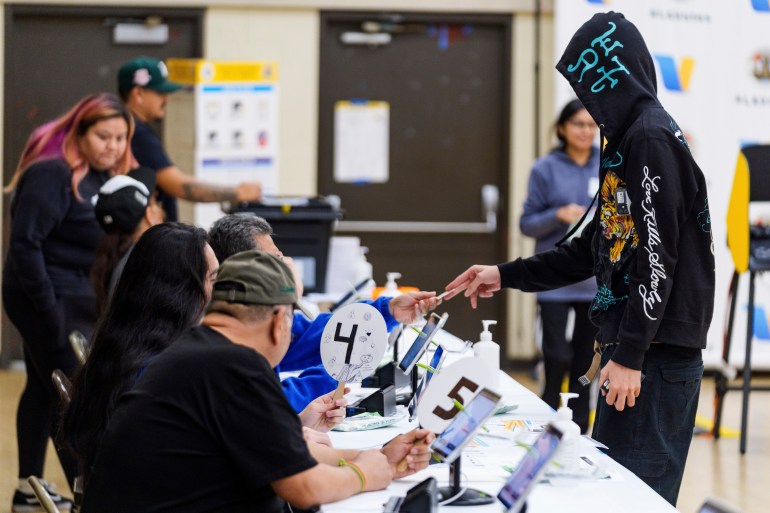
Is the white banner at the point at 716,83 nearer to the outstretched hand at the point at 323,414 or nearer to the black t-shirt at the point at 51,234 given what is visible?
the black t-shirt at the point at 51,234

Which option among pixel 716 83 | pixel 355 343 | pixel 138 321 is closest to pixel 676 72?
pixel 716 83

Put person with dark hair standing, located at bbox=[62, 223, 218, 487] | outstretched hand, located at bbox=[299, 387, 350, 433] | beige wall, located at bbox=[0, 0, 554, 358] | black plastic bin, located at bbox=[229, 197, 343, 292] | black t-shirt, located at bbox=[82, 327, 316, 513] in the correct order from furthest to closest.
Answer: beige wall, located at bbox=[0, 0, 554, 358]
black plastic bin, located at bbox=[229, 197, 343, 292]
outstretched hand, located at bbox=[299, 387, 350, 433]
person with dark hair standing, located at bbox=[62, 223, 218, 487]
black t-shirt, located at bbox=[82, 327, 316, 513]

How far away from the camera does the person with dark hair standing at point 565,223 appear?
4.70 m

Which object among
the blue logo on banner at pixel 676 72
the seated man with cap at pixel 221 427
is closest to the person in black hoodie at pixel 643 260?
the seated man with cap at pixel 221 427

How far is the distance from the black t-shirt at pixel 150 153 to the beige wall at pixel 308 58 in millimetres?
2531

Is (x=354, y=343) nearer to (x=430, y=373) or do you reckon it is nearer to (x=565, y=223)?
(x=430, y=373)

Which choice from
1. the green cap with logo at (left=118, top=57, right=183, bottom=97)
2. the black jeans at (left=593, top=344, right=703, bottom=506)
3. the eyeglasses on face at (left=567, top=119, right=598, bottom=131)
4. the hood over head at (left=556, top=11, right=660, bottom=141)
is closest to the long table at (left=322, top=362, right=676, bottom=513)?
the black jeans at (left=593, top=344, right=703, bottom=506)

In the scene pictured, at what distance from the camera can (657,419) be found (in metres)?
2.48

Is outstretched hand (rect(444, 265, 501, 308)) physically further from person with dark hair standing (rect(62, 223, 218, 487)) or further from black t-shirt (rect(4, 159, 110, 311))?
black t-shirt (rect(4, 159, 110, 311))

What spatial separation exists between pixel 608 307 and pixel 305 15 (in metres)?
4.87

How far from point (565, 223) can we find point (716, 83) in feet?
7.73

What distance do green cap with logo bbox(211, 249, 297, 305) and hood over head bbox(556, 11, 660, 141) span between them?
0.99 meters

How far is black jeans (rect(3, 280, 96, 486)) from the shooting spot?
3.81 metres

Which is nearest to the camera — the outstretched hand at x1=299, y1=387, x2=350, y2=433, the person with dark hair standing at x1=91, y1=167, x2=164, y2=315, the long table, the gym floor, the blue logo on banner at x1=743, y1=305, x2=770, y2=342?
the long table
